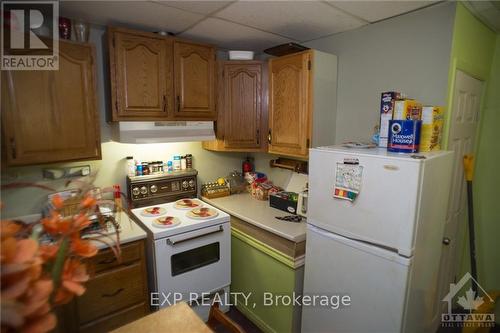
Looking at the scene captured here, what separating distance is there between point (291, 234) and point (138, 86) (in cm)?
147

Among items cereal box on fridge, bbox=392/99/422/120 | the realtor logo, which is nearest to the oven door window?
cereal box on fridge, bbox=392/99/422/120

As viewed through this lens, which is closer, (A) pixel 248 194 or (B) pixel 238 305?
(B) pixel 238 305

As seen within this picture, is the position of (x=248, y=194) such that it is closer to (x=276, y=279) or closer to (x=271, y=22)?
(x=276, y=279)

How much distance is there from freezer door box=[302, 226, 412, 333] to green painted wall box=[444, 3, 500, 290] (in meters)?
1.33

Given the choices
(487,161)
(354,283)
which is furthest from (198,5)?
(487,161)

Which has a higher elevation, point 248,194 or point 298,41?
point 298,41

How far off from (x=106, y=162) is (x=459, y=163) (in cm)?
258

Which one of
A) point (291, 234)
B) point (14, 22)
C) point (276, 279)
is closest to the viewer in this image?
point (14, 22)

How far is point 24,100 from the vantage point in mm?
1551

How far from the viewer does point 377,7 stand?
5.33 feet

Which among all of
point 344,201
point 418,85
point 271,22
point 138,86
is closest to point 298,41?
point 271,22

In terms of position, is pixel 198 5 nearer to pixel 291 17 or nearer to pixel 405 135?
pixel 291 17

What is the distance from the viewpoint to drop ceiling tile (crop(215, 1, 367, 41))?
62.2 inches

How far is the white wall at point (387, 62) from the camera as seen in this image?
1.61m
